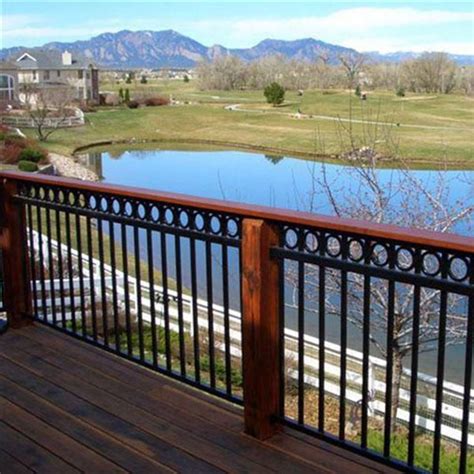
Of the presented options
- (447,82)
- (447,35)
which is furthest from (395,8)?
(447,82)

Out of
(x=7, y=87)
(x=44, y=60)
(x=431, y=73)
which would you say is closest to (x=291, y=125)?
(x=7, y=87)

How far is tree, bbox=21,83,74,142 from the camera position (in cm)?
3400

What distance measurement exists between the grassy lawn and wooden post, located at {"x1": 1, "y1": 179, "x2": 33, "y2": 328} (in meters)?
21.8

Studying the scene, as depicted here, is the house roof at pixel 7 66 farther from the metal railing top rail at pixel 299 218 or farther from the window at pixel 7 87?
the metal railing top rail at pixel 299 218

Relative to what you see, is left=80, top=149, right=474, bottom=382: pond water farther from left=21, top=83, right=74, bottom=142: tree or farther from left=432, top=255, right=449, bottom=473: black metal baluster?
left=432, top=255, right=449, bottom=473: black metal baluster

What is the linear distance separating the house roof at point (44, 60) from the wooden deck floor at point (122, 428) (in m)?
52.9

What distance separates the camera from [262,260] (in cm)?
262

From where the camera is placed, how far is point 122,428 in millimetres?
2805

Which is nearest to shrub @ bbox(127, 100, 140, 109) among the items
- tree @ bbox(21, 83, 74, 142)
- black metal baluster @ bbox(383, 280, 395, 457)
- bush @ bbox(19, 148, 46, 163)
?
tree @ bbox(21, 83, 74, 142)

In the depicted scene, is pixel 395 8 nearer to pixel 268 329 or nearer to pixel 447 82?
pixel 268 329

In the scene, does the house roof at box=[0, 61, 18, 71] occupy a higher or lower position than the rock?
higher

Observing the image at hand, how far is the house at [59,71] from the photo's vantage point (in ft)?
171

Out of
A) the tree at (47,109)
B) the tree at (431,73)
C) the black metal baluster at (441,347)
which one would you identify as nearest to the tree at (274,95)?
the tree at (431,73)

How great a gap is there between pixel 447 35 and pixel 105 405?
76.3ft
